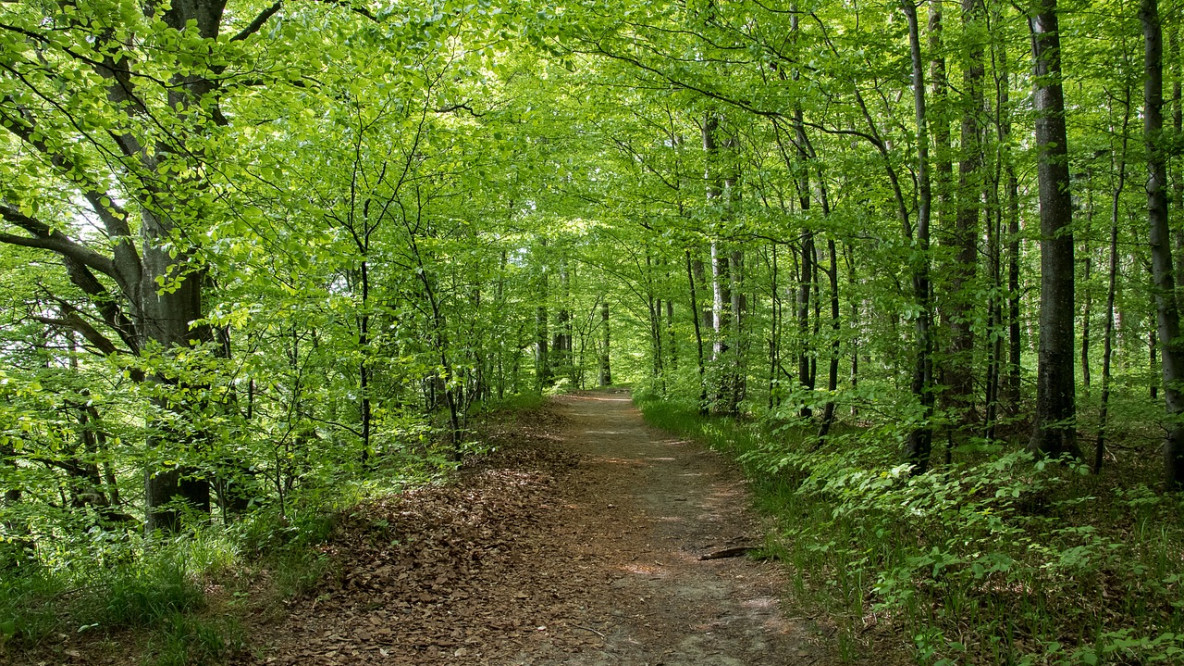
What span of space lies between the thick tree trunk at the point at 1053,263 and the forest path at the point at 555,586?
10.2ft

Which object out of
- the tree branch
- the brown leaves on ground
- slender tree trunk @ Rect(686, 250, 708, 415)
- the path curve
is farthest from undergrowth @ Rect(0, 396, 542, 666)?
slender tree trunk @ Rect(686, 250, 708, 415)

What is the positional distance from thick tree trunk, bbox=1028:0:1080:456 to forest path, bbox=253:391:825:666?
3098 millimetres

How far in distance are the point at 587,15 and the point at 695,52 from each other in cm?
140

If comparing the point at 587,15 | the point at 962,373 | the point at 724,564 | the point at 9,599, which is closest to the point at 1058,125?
the point at 962,373

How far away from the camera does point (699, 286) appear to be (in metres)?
14.5

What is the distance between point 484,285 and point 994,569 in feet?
24.2

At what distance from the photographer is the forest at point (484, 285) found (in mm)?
3932

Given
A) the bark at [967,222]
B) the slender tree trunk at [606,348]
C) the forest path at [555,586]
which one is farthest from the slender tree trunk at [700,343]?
the slender tree trunk at [606,348]

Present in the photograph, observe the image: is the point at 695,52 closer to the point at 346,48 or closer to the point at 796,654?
the point at 346,48

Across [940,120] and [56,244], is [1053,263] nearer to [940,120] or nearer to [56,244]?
[940,120]

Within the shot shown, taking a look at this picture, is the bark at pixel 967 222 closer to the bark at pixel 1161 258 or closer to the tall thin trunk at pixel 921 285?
the tall thin trunk at pixel 921 285

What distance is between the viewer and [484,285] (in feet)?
29.9

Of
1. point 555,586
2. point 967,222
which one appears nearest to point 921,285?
point 967,222

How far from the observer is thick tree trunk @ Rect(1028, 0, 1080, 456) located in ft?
18.4
